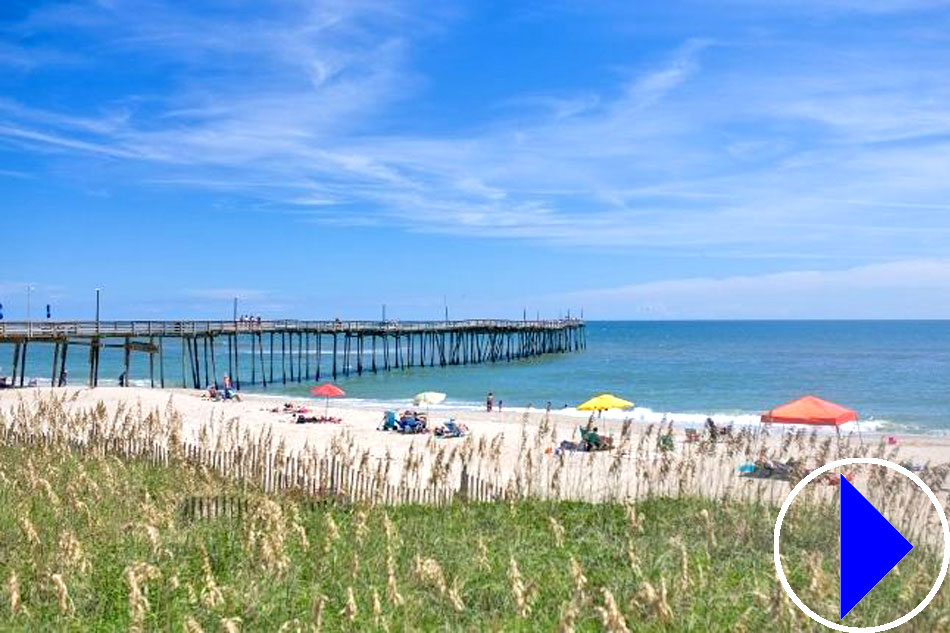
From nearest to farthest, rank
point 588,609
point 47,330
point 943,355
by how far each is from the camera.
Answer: point 588,609 < point 47,330 < point 943,355

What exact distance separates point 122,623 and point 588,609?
3.64 m

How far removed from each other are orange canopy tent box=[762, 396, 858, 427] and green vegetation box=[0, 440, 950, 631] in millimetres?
7547

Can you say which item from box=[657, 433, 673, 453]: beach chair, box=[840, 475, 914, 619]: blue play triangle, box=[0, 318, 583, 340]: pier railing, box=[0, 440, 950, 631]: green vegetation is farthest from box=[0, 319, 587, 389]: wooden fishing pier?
box=[840, 475, 914, 619]: blue play triangle

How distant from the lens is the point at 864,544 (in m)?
5.60

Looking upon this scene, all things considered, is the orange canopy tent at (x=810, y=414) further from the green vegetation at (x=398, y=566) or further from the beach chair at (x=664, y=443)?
the green vegetation at (x=398, y=566)

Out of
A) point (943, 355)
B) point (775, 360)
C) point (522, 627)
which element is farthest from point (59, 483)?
point (943, 355)

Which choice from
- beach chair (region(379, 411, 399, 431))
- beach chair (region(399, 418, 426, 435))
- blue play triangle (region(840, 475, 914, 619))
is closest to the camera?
blue play triangle (region(840, 475, 914, 619))

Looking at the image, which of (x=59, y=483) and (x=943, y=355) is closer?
(x=59, y=483)

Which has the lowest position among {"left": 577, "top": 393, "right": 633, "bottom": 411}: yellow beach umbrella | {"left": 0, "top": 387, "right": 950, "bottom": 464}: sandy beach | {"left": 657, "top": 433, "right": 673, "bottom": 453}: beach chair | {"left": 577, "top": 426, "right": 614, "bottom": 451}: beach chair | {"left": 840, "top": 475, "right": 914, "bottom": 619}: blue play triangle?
{"left": 0, "top": 387, "right": 950, "bottom": 464}: sandy beach

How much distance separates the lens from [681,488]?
36.8ft

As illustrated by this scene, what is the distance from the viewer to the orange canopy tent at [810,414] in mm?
18562

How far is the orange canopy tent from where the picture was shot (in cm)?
1856

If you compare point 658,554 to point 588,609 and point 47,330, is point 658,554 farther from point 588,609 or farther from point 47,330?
point 47,330
